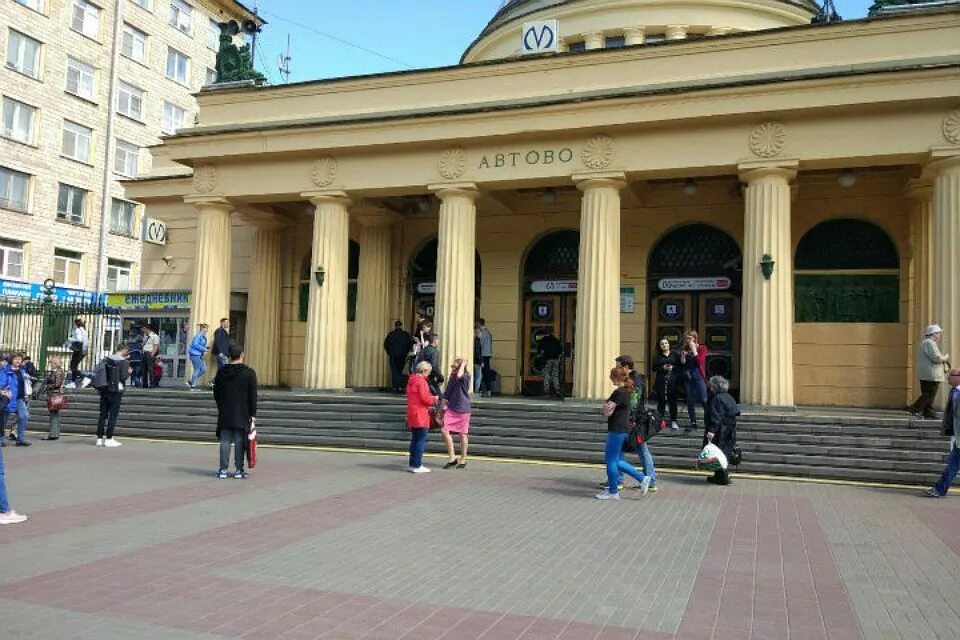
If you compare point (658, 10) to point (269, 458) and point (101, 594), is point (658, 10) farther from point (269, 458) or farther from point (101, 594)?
point (101, 594)

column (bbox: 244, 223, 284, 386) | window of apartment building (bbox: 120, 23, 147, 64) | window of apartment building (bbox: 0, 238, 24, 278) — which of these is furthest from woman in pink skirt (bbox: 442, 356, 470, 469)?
window of apartment building (bbox: 120, 23, 147, 64)

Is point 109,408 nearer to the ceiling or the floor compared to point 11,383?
nearer to the floor

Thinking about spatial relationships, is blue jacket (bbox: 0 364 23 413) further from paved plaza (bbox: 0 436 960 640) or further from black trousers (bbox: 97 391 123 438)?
paved plaza (bbox: 0 436 960 640)

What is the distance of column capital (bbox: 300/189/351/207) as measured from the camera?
1856cm

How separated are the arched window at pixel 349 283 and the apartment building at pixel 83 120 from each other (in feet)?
59.4

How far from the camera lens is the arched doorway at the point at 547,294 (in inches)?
803

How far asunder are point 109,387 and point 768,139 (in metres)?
13.2

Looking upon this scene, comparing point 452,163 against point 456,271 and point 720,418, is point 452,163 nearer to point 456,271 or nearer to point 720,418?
point 456,271

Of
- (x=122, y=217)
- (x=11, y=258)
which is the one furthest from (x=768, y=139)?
(x=122, y=217)

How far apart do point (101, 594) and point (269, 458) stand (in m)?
7.73

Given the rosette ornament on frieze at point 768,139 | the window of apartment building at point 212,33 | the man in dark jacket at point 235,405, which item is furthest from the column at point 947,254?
the window of apartment building at point 212,33

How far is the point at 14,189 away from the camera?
3509 centimetres

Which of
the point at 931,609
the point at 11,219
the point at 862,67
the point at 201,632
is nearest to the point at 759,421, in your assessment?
the point at 862,67

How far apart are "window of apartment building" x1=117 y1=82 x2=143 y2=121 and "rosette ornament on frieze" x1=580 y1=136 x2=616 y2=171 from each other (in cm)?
3337
